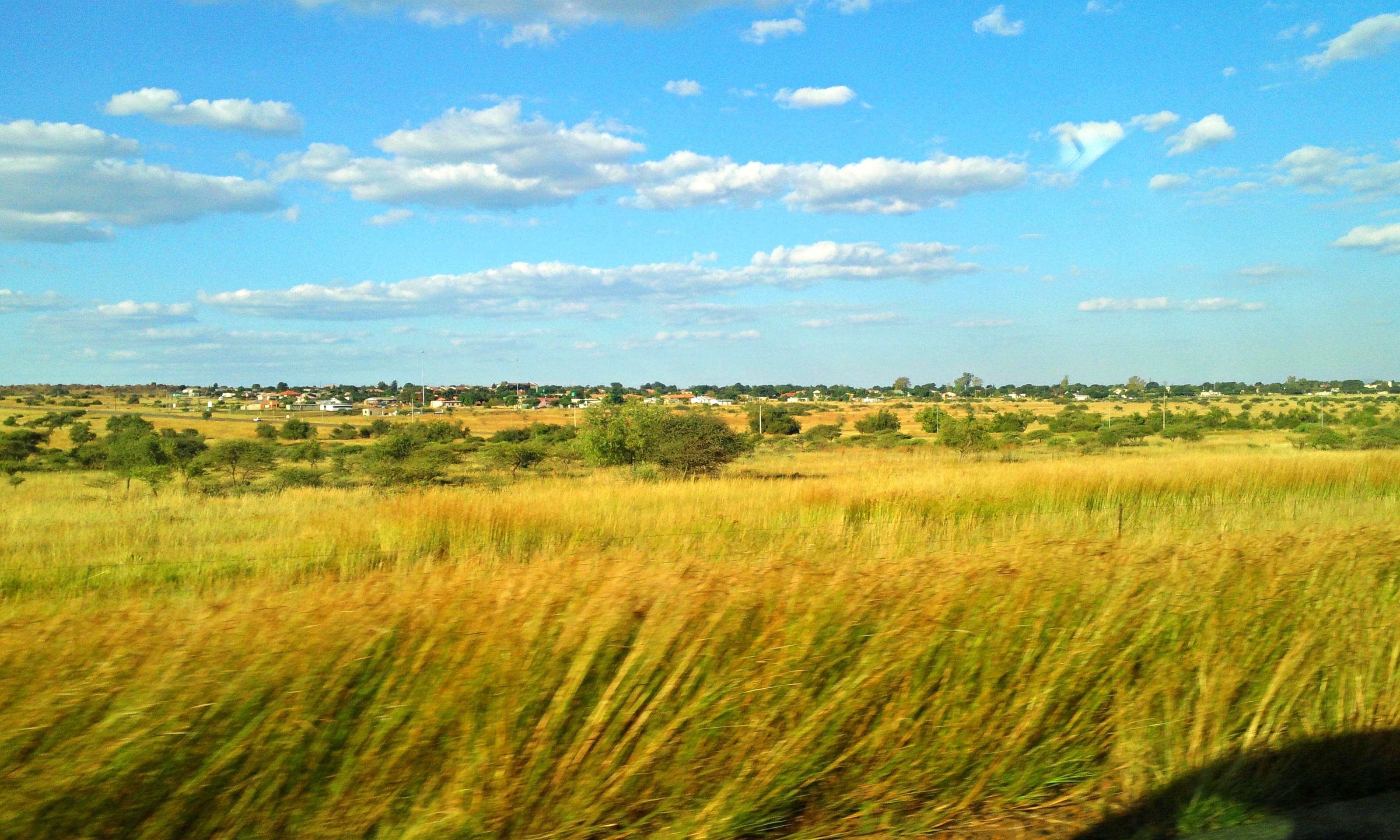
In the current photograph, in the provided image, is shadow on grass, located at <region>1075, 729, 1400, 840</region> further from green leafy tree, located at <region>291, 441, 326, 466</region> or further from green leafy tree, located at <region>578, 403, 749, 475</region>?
green leafy tree, located at <region>291, 441, 326, 466</region>

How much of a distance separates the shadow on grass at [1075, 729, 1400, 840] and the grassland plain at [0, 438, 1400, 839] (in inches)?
3.3

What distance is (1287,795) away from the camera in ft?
13.9

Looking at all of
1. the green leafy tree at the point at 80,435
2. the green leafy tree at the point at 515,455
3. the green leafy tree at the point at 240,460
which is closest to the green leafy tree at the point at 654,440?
the green leafy tree at the point at 515,455

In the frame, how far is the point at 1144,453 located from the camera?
31.5 metres

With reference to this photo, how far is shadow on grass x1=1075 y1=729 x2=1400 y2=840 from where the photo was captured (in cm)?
384

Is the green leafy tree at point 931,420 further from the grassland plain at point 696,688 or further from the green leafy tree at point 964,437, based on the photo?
the grassland plain at point 696,688

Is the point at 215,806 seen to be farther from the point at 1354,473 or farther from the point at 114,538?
A: the point at 1354,473

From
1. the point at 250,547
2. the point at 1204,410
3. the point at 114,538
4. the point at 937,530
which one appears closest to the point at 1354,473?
the point at 937,530

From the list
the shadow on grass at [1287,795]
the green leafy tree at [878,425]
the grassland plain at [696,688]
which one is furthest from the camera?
the green leafy tree at [878,425]

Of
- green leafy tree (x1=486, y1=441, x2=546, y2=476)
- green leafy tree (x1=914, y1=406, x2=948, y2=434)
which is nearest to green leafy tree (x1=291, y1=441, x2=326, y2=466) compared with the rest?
green leafy tree (x1=486, y1=441, x2=546, y2=476)

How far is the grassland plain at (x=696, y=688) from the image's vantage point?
3287 millimetres

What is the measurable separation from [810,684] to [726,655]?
0.41 metres

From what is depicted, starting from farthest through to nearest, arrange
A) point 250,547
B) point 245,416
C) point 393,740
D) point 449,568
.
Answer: point 245,416 < point 250,547 < point 449,568 < point 393,740

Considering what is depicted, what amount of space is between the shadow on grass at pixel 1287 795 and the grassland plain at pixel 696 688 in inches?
3.3
